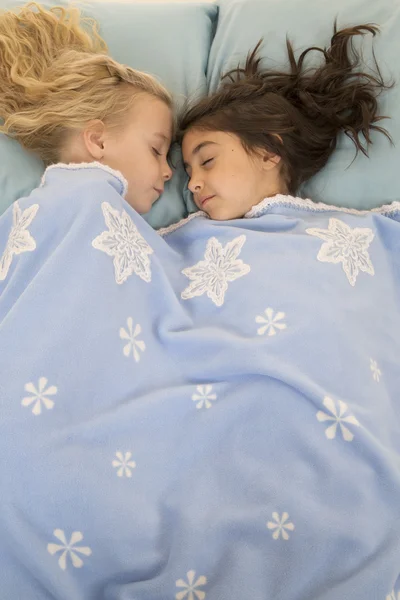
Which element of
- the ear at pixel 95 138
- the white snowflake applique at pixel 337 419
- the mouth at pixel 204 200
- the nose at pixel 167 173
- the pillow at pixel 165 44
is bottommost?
the white snowflake applique at pixel 337 419

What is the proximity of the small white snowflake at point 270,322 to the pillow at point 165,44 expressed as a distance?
1.50 feet

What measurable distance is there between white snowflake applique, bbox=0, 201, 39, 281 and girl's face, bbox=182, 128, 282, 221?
41 centimetres

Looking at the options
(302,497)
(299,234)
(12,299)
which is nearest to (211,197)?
(299,234)

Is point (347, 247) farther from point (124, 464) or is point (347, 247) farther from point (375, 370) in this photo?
point (124, 464)

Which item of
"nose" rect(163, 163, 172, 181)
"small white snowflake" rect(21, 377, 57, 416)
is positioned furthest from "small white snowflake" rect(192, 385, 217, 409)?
"nose" rect(163, 163, 172, 181)

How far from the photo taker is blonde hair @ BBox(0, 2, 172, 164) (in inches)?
50.1

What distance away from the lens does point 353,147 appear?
4.37 feet

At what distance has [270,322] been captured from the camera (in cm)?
104

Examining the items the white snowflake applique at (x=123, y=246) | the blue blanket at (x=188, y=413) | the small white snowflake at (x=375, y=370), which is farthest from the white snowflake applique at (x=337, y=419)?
the white snowflake applique at (x=123, y=246)

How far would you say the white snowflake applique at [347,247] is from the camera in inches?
44.6

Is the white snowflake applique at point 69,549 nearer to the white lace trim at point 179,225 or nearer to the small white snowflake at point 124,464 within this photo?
the small white snowflake at point 124,464

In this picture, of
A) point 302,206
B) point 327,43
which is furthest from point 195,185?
point 327,43

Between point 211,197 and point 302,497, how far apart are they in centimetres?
70

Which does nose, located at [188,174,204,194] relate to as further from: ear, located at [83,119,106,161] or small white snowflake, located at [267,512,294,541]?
small white snowflake, located at [267,512,294,541]
